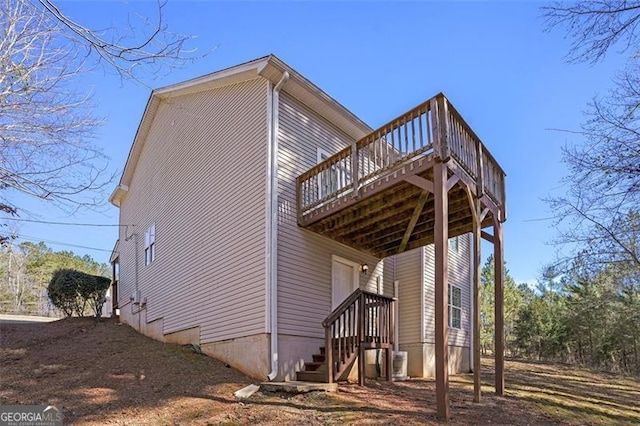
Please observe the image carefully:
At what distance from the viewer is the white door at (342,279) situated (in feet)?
34.6

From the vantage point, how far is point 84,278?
1803 centimetres

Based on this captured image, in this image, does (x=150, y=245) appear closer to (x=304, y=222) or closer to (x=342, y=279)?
(x=342, y=279)

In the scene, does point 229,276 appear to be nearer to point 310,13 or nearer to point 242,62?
point 242,62

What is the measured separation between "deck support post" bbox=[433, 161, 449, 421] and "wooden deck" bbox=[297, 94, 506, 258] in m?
0.21

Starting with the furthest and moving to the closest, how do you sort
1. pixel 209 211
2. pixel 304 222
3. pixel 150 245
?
pixel 150 245, pixel 209 211, pixel 304 222

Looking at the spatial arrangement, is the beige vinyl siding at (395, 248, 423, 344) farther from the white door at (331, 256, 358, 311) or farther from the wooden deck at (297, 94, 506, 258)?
the white door at (331, 256, 358, 311)

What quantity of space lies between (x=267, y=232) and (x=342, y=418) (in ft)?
12.4

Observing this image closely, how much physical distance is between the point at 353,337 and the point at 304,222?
2.48 meters

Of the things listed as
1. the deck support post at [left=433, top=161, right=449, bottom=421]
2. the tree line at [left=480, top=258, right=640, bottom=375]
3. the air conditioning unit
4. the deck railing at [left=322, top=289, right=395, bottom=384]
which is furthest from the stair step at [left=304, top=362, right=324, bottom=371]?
the tree line at [left=480, top=258, right=640, bottom=375]

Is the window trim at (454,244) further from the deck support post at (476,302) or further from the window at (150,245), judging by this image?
the window at (150,245)

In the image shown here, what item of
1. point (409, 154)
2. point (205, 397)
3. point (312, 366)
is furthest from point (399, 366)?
Answer: point (409, 154)

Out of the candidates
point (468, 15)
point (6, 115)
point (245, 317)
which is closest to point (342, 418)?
point (245, 317)

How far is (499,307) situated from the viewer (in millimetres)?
9016

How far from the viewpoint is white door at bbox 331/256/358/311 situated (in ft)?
34.6
